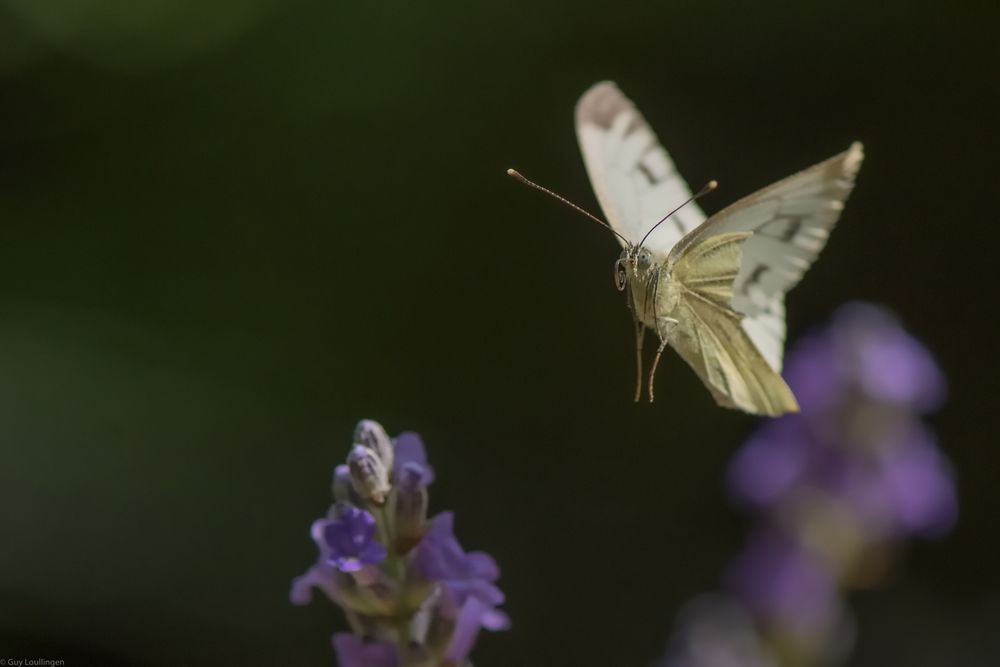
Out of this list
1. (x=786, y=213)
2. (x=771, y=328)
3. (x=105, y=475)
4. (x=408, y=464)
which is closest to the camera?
(x=408, y=464)

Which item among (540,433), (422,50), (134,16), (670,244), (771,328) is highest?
(134,16)

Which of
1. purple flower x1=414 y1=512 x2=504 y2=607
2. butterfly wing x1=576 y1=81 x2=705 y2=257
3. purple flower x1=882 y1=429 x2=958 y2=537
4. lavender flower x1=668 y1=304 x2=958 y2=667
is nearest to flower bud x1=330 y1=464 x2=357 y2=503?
purple flower x1=414 y1=512 x2=504 y2=607

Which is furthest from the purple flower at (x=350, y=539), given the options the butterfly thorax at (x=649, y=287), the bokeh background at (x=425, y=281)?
the bokeh background at (x=425, y=281)

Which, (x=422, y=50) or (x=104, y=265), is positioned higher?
(x=422, y=50)

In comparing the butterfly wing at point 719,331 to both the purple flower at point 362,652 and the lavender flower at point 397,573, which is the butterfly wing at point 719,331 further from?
the purple flower at point 362,652

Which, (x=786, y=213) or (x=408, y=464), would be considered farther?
(x=786, y=213)

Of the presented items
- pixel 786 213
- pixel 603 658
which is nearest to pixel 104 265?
pixel 603 658

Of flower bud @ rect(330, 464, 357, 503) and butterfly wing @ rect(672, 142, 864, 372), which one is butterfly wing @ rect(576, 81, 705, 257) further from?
flower bud @ rect(330, 464, 357, 503)

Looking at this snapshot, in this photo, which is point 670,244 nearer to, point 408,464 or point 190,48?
point 408,464
